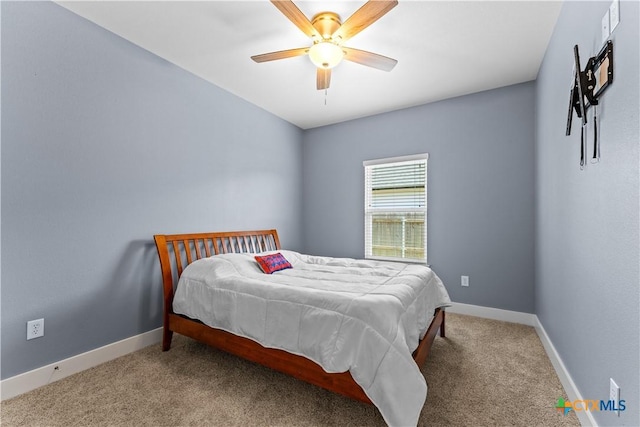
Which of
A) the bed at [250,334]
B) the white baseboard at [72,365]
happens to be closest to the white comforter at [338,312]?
the bed at [250,334]

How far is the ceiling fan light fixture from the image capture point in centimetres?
203

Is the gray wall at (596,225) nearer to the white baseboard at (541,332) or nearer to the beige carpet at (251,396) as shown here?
the white baseboard at (541,332)

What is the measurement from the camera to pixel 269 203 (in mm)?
3949

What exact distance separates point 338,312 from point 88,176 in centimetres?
215

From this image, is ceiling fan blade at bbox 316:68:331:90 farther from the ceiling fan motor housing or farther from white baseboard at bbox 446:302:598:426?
white baseboard at bbox 446:302:598:426

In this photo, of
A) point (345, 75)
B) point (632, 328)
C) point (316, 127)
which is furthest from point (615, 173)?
point (316, 127)

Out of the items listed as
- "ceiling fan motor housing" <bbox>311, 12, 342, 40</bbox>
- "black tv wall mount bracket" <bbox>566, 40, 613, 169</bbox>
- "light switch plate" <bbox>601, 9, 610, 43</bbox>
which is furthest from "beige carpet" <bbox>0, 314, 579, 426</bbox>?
"ceiling fan motor housing" <bbox>311, 12, 342, 40</bbox>

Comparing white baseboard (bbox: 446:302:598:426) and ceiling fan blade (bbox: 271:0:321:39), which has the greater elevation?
ceiling fan blade (bbox: 271:0:321:39)

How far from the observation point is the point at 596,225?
1377 mm

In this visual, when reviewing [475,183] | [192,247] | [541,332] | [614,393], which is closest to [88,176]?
[192,247]

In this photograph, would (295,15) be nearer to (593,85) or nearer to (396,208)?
(593,85)

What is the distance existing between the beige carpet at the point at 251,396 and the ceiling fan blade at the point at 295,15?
2381 millimetres

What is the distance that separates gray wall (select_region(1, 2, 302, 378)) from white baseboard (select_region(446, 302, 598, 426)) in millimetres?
3138

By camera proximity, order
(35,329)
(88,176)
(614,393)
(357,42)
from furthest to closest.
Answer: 1. (357,42)
2. (88,176)
3. (35,329)
4. (614,393)
